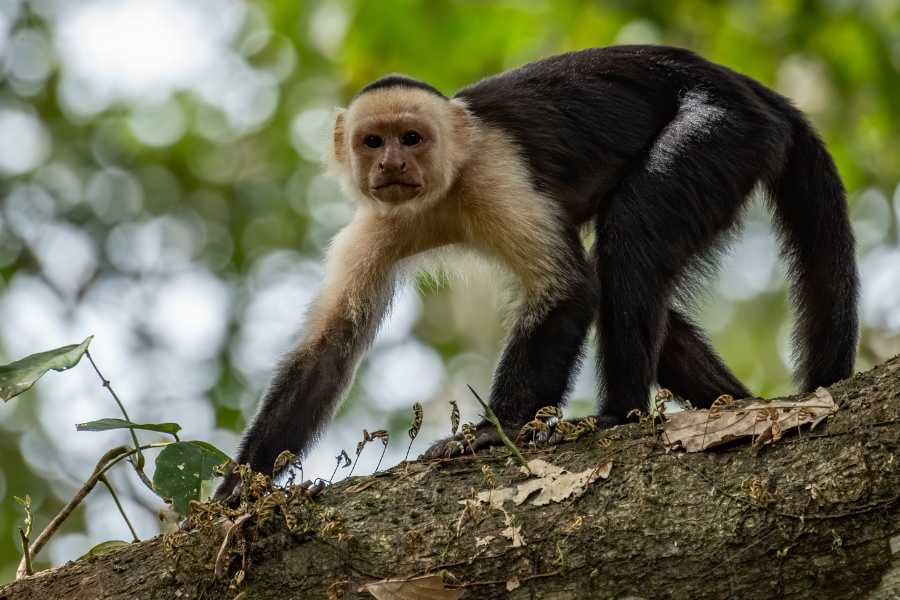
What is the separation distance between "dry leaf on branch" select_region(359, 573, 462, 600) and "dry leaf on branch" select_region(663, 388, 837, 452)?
2.63ft

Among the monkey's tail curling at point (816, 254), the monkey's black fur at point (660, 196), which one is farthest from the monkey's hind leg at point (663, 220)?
the monkey's tail curling at point (816, 254)

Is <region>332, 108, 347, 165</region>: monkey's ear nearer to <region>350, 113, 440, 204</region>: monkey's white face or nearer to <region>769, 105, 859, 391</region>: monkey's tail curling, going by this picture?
<region>350, 113, 440, 204</region>: monkey's white face

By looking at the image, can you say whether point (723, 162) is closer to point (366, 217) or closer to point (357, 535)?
point (366, 217)

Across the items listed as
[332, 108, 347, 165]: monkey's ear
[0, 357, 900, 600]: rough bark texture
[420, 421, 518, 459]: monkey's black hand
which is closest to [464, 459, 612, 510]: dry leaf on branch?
[0, 357, 900, 600]: rough bark texture

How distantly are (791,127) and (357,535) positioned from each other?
11.4 ft

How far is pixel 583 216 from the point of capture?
5.54m

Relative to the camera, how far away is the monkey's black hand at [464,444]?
351 cm

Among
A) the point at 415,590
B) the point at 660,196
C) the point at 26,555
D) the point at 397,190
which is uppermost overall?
the point at 397,190

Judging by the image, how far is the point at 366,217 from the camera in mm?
5641

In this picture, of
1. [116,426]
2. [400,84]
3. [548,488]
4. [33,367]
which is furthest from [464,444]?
[400,84]

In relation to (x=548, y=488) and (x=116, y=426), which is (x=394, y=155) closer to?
(x=116, y=426)

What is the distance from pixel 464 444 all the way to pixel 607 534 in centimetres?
80

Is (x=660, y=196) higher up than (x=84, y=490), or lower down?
higher up

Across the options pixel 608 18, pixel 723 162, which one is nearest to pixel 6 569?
pixel 608 18
